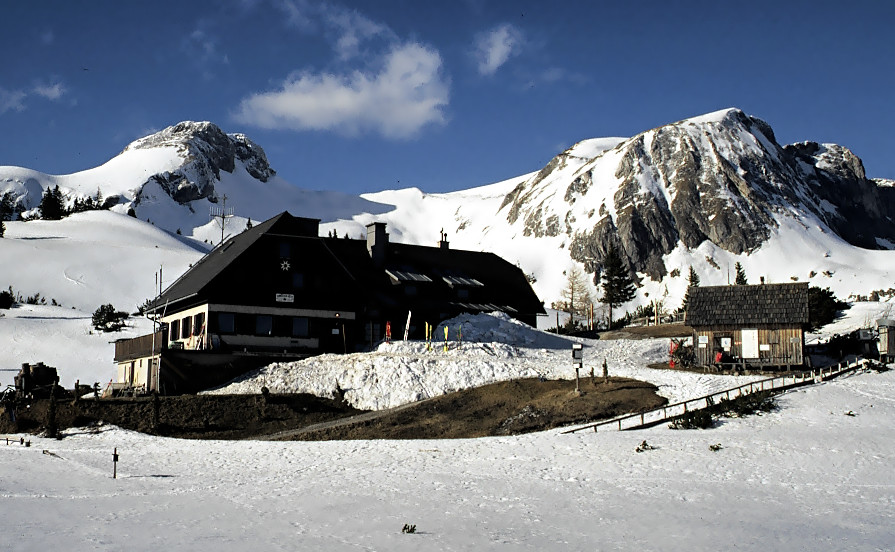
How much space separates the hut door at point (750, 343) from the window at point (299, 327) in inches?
894

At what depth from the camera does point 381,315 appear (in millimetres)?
55594

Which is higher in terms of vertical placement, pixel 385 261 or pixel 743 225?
pixel 743 225

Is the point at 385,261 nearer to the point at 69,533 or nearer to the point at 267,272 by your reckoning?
the point at 267,272

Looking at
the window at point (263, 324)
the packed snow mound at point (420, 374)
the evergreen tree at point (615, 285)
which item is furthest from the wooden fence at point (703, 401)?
the evergreen tree at point (615, 285)

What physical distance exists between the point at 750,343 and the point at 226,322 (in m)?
26.7

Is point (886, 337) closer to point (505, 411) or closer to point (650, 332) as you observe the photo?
point (650, 332)

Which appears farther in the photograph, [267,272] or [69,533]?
[267,272]

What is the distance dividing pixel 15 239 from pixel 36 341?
56619 millimetres

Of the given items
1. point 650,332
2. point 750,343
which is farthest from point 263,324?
point 650,332

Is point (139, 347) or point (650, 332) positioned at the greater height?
point (650, 332)

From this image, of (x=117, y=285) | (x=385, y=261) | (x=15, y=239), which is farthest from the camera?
(x=15, y=239)

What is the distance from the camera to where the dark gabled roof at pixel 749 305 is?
157ft

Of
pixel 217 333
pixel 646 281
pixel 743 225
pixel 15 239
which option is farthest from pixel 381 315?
pixel 743 225

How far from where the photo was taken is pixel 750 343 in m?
48.6
